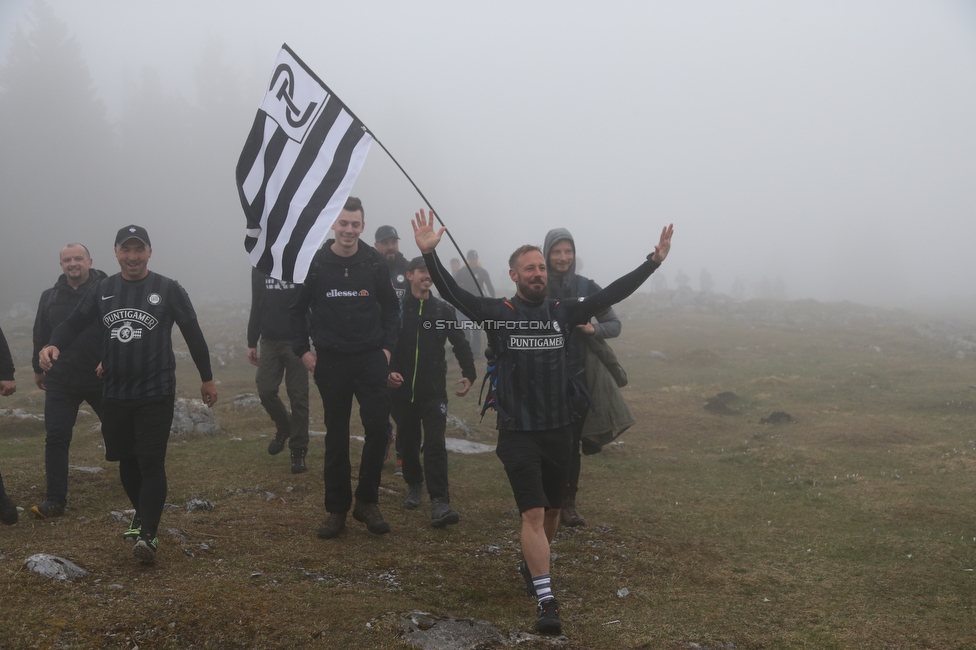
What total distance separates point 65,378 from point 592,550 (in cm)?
604

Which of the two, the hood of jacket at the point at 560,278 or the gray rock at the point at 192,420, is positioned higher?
the hood of jacket at the point at 560,278

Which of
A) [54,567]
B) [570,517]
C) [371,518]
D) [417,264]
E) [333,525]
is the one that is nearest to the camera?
[54,567]

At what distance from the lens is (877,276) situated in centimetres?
13525

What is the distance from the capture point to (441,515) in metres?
8.20

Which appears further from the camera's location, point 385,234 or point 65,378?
point 385,234

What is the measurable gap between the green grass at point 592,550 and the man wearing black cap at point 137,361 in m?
0.72

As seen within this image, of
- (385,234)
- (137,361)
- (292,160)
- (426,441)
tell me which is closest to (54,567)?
(137,361)

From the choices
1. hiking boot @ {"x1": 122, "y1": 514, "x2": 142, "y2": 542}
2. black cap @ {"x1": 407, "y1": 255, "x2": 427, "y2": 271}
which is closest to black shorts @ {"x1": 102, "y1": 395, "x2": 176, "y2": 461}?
hiking boot @ {"x1": 122, "y1": 514, "x2": 142, "y2": 542}

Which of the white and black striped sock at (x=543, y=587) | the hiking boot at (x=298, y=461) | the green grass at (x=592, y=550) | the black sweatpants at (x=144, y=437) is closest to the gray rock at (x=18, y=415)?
the green grass at (x=592, y=550)

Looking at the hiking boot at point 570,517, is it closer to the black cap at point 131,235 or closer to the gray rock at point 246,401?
the black cap at point 131,235

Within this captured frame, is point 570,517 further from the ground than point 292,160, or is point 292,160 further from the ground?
point 292,160

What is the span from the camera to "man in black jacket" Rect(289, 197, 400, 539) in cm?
737

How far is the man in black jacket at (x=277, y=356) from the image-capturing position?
1050cm

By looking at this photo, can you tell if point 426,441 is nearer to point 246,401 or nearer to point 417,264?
point 417,264
